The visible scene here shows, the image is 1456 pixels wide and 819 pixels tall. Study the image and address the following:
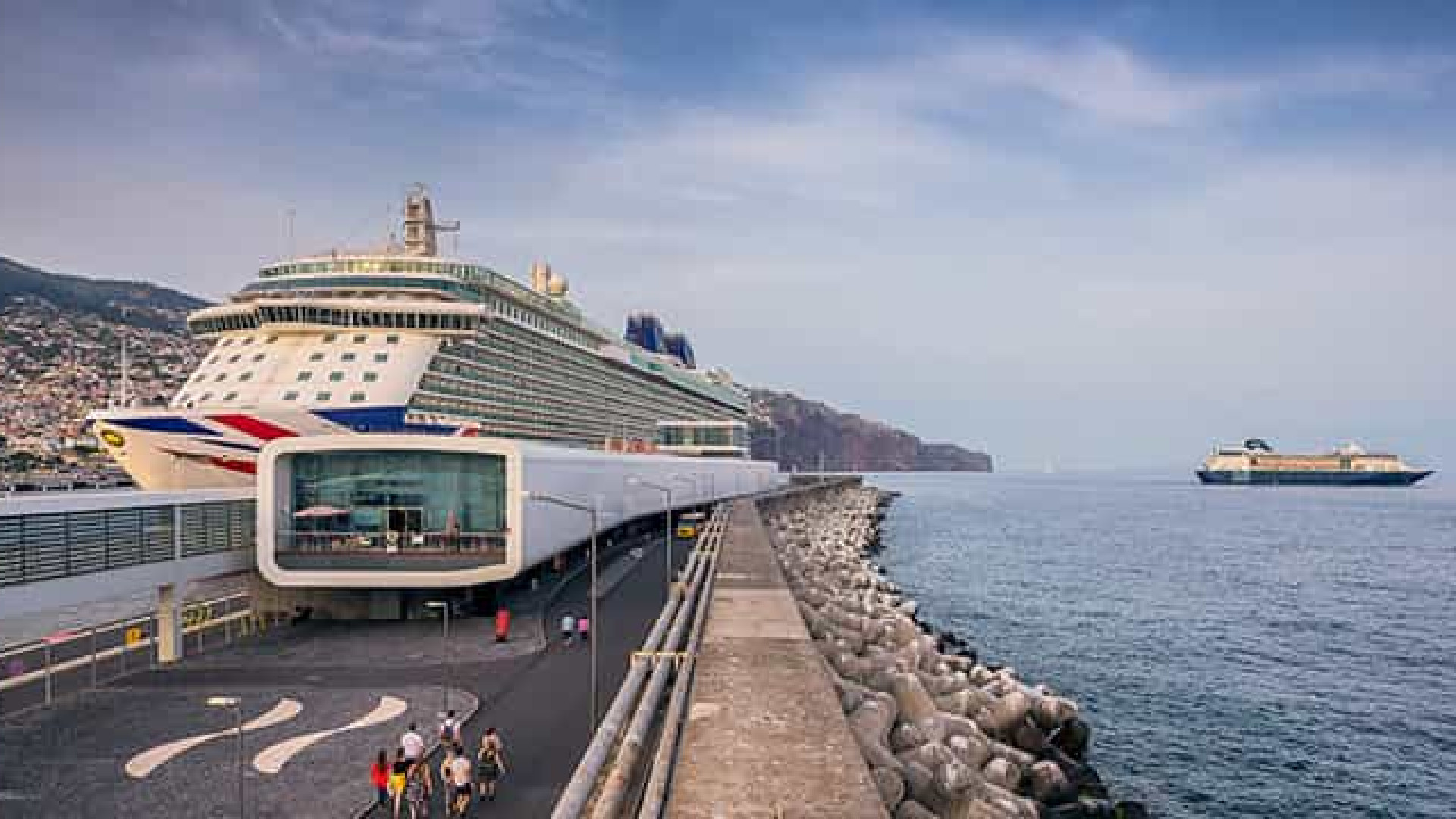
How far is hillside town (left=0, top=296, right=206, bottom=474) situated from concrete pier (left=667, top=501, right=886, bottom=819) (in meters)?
93.4

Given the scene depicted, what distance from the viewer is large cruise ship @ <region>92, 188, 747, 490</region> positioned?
114ft

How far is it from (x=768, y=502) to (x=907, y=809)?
60.6 meters

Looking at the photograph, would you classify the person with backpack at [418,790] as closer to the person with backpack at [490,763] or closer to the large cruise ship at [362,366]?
the person with backpack at [490,763]

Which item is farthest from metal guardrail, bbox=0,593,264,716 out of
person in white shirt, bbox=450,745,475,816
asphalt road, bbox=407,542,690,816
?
person in white shirt, bbox=450,745,475,816

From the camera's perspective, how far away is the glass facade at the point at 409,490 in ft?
96.0

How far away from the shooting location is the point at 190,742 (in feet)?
55.5

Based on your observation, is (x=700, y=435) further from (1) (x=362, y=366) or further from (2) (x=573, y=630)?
(2) (x=573, y=630)

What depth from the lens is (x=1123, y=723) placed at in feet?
91.9

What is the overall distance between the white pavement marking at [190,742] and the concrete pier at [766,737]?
7849 millimetres

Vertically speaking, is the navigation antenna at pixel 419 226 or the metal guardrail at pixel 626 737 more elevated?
the navigation antenna at pixel 419 226

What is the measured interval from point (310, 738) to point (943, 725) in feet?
36.2

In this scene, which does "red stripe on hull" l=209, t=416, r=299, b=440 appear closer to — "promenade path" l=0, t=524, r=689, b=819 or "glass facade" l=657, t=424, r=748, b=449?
"promenade path" l=0, t=524, r=689, b=819

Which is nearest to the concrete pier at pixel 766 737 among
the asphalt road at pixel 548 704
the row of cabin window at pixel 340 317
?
the asphalt road at pixel 548 704

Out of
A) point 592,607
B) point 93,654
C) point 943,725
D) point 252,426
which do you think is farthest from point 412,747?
point 252,426
